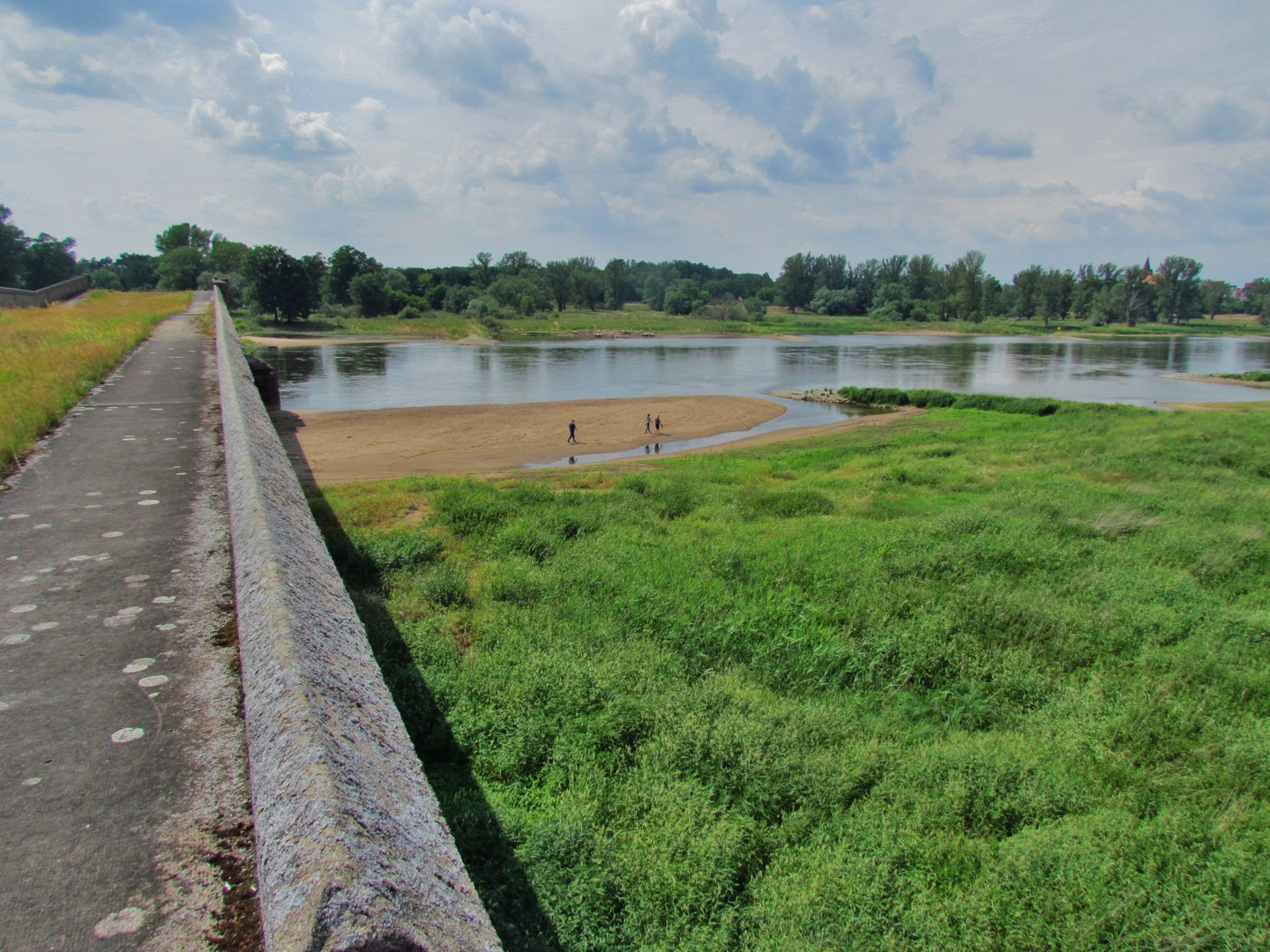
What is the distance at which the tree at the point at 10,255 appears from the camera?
191 feet

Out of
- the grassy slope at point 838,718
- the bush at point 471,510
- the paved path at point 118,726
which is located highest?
the paved path at point 118,726

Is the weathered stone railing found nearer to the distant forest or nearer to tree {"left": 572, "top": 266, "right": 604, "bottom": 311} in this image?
the distant forest

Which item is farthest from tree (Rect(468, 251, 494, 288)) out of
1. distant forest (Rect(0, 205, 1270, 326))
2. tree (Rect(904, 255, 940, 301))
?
tree (Rect(904, 255, 940, 301))

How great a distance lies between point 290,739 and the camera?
7.72ft

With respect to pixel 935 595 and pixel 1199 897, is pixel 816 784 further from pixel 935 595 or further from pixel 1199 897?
pixel 935 595

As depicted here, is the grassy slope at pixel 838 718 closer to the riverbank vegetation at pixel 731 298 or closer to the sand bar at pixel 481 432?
the sand bar at pixel 481 432

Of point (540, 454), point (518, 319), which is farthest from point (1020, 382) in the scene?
point (518, 319)

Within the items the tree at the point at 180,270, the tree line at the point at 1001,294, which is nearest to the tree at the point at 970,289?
the tree line at the point at 1001,294

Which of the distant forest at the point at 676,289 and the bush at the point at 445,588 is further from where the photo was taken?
the distant forest at the point at 676,289

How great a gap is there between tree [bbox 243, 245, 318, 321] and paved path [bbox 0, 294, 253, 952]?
323 feet

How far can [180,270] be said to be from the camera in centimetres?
10288

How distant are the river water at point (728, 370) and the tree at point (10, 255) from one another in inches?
782

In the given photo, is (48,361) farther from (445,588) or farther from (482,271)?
(482,271)

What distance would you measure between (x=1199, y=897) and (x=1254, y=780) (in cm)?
189
